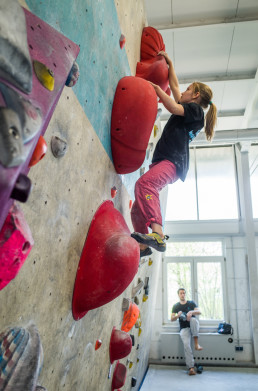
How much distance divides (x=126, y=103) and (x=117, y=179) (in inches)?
16.1

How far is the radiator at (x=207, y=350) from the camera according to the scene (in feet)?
19.8

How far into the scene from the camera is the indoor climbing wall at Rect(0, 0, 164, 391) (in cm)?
88

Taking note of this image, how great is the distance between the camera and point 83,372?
4.75 feet

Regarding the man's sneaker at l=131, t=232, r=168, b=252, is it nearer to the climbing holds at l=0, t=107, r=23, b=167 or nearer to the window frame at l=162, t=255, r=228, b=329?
the climbing holds at l=0, t=107, r=23, b=167

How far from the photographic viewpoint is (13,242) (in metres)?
0.55

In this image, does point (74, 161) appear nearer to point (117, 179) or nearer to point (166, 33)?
point (117, 179)

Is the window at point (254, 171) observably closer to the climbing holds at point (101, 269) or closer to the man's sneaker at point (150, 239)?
the man's sneaker at point (150, 239)

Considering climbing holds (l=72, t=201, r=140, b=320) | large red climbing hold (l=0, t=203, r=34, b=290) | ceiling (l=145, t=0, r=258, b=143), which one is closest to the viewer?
large red climbing hold (l=0, t=203, r=34, b=290)

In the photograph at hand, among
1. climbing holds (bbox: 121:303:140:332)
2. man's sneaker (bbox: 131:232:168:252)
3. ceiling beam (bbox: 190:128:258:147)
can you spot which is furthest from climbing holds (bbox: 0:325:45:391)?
ceiling beam (bbox: 190:128:258:147)

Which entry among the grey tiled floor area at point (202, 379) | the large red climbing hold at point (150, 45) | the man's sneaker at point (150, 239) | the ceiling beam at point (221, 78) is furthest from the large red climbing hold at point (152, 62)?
the grey tiled floor area at point (202, 379)

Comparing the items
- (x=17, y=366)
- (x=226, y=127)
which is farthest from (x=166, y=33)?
(x=17, y=366)

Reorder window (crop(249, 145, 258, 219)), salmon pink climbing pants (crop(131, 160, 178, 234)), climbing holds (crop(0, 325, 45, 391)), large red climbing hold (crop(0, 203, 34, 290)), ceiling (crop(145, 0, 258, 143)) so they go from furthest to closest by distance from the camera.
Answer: window (crop(249, 145, 258, 219)), ceiling (crop(145, 0, 258, 143)), salmon pink climbing pants (crop(131, 160, 178, 234)), climbing holds (crop(0, 325, 45, 391)), large red climbing hold (crop(0, 203, 34, 290))

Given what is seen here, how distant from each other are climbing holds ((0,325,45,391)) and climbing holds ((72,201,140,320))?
0.39m

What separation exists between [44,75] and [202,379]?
18.8ft
